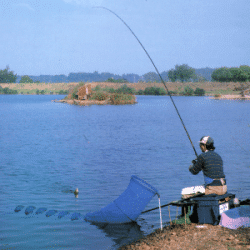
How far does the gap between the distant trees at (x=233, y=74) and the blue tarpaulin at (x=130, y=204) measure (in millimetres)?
116122

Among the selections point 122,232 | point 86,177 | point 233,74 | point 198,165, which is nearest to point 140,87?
point 233,74

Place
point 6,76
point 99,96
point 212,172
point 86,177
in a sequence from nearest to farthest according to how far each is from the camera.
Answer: point 212,172, point 86,177, point 99,96, point 6,76

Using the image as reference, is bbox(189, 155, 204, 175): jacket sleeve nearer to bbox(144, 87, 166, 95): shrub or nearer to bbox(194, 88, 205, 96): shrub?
bbox(194, 88, 205, 96): shrub

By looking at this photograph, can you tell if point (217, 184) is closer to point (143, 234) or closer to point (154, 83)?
point (143, 234)

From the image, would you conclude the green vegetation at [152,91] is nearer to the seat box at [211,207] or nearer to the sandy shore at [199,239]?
the seat box at [211,207]

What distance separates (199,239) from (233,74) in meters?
122

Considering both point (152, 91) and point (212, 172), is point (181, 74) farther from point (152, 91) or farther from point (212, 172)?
point (212, 172)

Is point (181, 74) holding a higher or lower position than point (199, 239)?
higher

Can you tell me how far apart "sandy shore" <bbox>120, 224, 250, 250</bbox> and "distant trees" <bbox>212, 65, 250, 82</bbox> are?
11721 centimetres

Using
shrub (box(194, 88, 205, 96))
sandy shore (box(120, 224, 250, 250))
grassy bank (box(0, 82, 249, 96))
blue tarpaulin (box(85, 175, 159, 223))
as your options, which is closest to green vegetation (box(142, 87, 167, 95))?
grassy bank (box(0, 82, 249, 96))

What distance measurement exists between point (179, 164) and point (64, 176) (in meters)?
4.75

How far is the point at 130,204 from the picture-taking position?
7699 mm

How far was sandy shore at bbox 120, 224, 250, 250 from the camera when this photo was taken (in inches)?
222

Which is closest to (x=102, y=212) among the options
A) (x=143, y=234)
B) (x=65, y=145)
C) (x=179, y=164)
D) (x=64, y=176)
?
(x=143, y=234)
